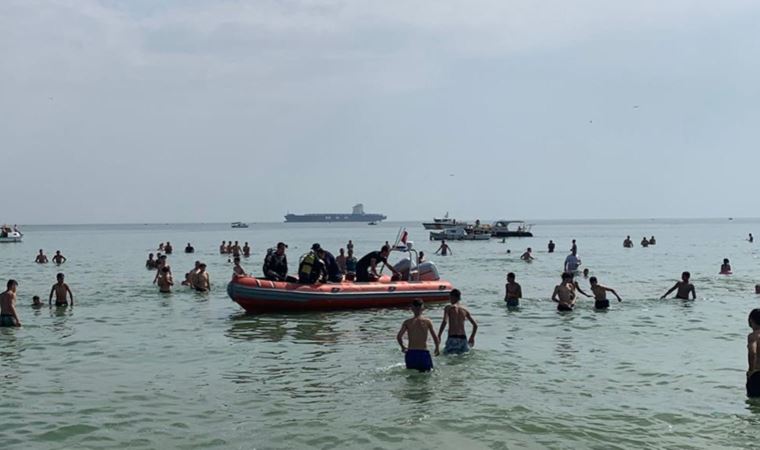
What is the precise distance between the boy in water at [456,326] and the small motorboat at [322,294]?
6.41 metres

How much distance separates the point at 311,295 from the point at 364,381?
7.29 m

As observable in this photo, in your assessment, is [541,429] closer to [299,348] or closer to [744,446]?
[744,446]

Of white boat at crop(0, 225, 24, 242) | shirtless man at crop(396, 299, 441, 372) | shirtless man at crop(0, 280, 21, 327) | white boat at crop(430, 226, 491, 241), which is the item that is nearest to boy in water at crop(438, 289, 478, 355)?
shirtless man at crop(396, 299, 441, 372)

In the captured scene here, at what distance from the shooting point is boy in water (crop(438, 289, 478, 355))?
12125mm

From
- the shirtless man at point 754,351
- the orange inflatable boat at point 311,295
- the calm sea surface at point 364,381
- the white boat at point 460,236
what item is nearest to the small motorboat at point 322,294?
the orange inflatable boat at point 311,295

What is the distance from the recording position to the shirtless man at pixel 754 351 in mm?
9180

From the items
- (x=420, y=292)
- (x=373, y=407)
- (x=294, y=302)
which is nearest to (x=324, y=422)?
(x=373, y=407)

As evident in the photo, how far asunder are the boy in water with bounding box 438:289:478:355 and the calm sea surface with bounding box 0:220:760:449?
0.91ft

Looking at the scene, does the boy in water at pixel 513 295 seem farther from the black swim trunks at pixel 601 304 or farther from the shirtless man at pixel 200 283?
the shirtless man at pixel 200 283

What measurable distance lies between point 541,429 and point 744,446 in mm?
2135

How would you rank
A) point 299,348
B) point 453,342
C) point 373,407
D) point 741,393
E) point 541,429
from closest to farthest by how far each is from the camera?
point 541,429 < point 373,407 < point 741,393 < point 453,342 < point 299,348

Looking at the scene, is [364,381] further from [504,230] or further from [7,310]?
[504,230]

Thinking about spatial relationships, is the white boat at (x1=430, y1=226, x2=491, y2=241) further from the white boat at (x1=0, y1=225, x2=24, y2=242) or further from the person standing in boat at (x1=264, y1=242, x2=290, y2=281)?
the person standing in boat at (x1=264, y1=242, x2=290, y2=281)

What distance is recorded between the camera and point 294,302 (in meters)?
18.5
